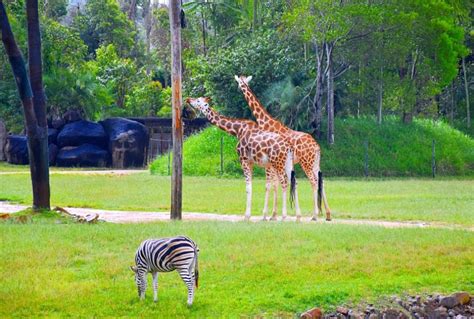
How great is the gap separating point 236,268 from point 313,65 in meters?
28.5

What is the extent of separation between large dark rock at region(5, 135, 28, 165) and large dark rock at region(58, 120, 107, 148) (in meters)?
1.92

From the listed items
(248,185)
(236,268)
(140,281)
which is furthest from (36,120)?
(140,281)

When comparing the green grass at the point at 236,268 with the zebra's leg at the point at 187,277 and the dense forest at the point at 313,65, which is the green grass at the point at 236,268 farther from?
the dense forest at the point at 313,65

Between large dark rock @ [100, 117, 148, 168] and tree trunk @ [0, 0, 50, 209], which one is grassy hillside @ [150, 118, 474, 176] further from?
tree trunk @ [0, 0, 50, 209]

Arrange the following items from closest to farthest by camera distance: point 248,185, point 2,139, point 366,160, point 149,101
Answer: point 248,185
point 366,160
point 2,139
point 149,101

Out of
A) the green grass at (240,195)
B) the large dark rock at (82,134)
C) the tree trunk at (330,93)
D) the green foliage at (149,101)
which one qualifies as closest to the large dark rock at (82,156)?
the large dark rock at (82,134)

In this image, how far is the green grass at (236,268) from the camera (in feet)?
35.9

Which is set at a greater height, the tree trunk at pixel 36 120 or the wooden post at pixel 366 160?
the tree trunk at pixel 36 120

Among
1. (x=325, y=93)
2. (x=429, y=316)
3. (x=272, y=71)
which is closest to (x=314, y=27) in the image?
(x=272, y=71)

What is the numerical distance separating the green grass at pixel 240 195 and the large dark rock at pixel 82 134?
28.4 ft

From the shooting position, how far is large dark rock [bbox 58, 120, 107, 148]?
42688 mm

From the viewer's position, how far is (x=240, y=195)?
84.4 feet

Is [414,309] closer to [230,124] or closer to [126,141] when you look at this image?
[230,124]

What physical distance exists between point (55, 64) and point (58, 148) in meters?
5.38
